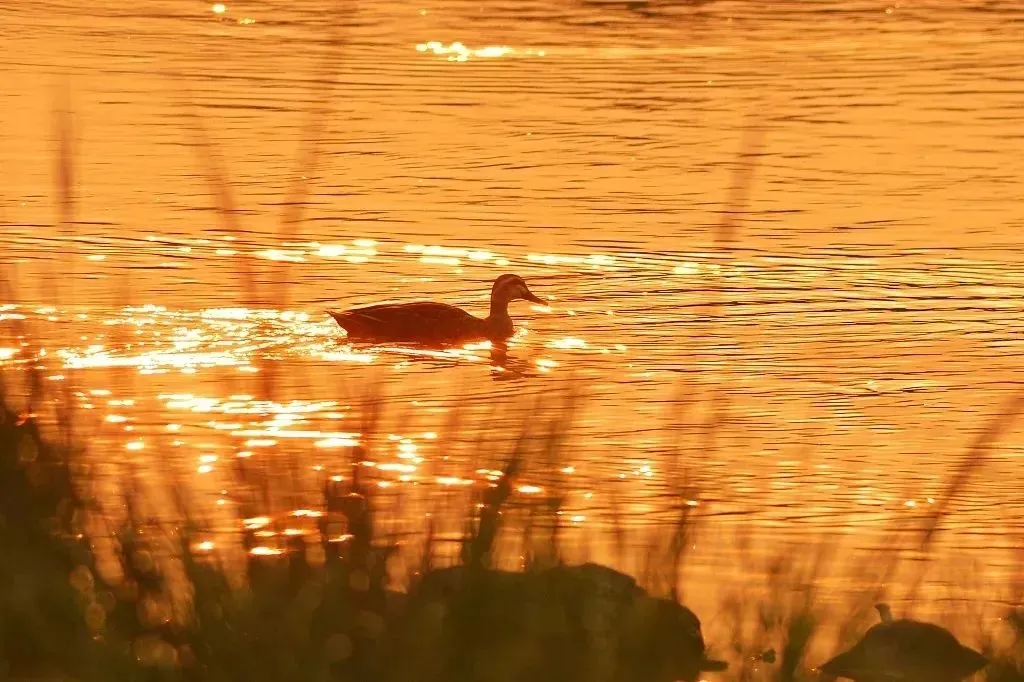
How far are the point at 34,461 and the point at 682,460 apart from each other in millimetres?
3722

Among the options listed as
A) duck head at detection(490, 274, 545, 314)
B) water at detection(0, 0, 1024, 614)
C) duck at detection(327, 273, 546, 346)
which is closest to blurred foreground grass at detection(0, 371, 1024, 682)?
water at detection(0, 0, 1024, 614)

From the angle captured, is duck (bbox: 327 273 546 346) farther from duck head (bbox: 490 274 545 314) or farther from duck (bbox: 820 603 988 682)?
duck (bbox: 820 603 988 682)

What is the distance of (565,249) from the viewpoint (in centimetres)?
1720

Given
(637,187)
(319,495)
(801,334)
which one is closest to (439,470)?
(319,495)

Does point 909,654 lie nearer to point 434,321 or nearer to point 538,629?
point 538,629

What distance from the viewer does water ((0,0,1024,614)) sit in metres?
9.59

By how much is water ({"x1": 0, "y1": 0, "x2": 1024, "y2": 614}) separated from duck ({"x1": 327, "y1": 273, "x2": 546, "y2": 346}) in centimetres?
19

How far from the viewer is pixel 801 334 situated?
13969mm

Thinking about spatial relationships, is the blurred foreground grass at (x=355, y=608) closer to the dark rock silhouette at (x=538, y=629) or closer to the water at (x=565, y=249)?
the dark rock silhouette at (x=538, y=629)

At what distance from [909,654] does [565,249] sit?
1077cm

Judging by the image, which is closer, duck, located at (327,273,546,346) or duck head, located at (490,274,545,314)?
duck, located at (327,273,546,346)

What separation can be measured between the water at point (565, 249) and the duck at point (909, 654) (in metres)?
0.92

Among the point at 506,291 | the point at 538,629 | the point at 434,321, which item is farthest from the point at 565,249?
the point at 538,629

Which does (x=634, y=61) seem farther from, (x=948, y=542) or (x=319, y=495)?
(x=319, y=495)
